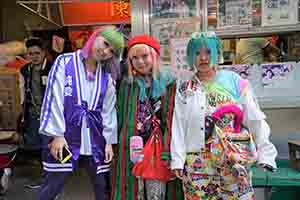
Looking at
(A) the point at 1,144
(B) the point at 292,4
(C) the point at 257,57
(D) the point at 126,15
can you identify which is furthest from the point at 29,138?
(B) the point at 292,4

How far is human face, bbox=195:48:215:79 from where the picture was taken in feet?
7.79

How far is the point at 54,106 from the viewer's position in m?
2.48

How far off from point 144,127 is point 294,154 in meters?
1.46

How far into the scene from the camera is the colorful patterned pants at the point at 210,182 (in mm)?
Answer: 2326

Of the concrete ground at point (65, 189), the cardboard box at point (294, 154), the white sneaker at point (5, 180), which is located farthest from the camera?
the white sneaker at point (5, 180)

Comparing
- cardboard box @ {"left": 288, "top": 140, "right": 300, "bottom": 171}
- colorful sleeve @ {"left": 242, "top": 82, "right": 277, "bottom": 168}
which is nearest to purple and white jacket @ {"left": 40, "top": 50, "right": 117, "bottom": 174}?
colorful sleeve @ {"left": 242, "top": 82, "right": 277, "bottom": 168}

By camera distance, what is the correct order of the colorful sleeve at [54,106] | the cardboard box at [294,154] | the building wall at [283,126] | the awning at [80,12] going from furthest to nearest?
the awning at [80,12] → the building wall at [283,126] → the cardboard box at [294,154] → the colorful sleeve at [54,106]

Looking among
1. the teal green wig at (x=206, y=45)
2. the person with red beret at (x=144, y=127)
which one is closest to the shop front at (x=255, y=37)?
the person with red beret at (x=144, y=127)

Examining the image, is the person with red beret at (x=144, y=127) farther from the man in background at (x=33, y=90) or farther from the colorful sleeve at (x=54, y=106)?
the man in background at (x=33, y=90)

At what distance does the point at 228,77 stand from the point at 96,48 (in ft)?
2.85

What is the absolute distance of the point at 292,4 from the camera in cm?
341

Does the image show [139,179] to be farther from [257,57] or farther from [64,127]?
[257,57]

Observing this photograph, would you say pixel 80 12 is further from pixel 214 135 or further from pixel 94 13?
pixel 214 135

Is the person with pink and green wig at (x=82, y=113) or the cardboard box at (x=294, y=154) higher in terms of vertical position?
the person with pink and green wig at (x=82, y=113)
